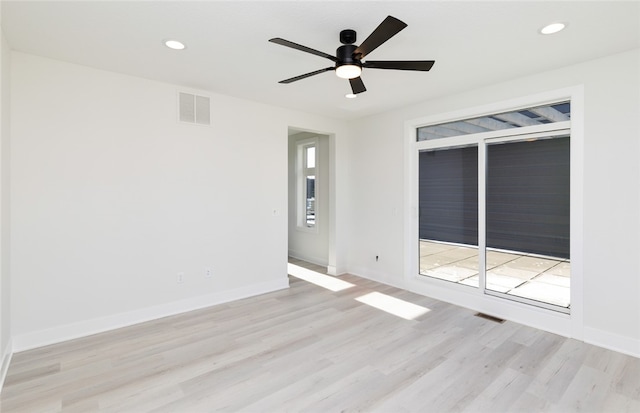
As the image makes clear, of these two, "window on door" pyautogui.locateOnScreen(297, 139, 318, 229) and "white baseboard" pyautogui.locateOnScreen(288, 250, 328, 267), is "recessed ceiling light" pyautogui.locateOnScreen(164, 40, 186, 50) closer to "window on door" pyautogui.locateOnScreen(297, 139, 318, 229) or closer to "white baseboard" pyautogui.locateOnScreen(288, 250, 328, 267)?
"window on door" pyautogui.locateOnScreen(297, 139, 318, 229)

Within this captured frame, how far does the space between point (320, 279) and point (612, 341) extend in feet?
11.7

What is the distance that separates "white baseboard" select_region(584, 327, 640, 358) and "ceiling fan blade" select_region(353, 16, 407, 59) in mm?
3292

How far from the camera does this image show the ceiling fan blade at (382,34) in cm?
190

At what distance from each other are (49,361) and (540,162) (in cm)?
512

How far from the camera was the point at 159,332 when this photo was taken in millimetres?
3307

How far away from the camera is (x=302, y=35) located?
8.56ft

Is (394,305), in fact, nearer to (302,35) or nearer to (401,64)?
(401,64)

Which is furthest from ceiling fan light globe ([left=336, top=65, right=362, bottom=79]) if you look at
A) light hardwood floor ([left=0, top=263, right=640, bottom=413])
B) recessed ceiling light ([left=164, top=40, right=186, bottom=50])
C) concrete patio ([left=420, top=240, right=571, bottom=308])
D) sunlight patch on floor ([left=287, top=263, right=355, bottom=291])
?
sunlight patch on floor ([left=287, top=263, right=355, bottom=291])

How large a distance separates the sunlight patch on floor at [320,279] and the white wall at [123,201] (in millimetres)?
886

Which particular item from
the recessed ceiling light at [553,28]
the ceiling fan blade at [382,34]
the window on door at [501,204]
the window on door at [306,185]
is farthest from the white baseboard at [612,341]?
the window on door at [306,185]

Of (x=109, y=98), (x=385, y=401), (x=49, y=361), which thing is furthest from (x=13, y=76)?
(x=385, y=401)

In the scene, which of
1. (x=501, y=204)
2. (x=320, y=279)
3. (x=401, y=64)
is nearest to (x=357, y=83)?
(x=401, y=64)

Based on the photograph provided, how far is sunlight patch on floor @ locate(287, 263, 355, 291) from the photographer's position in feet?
16.1

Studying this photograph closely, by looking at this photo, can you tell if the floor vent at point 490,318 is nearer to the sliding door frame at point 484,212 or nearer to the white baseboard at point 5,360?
the sliding door frame at point 484,212
